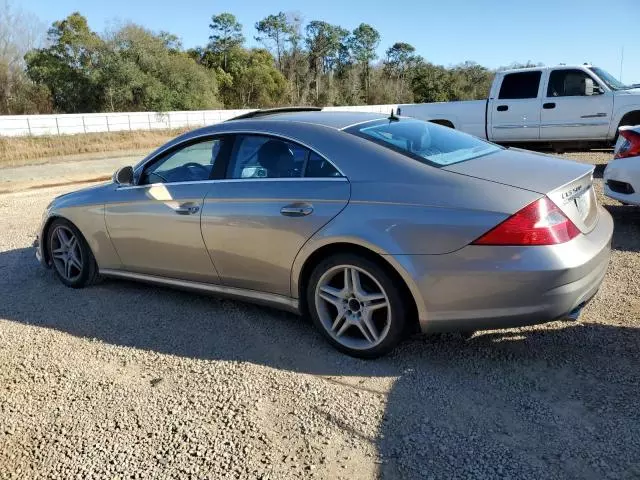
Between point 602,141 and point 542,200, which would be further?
point 602,141

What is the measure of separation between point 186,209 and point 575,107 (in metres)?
9.46

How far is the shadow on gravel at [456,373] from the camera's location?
247 cm

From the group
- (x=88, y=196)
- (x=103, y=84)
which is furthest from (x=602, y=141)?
(x=103, y=84)

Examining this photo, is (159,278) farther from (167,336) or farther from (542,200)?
(542,200)

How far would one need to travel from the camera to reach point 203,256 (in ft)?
13.3

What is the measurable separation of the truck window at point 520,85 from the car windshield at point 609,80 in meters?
1.06

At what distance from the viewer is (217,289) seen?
409cm

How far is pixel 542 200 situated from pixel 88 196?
380 centimetres

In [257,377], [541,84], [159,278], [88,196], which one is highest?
[541,84]

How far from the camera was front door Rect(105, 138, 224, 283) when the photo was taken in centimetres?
409

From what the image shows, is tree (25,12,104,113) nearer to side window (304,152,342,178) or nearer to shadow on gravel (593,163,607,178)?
shadow on gravel (593,163,607,178)

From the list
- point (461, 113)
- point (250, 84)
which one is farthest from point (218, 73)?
point (461, 113)

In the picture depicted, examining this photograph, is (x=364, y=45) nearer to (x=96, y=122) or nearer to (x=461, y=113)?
(x=96, y=122)

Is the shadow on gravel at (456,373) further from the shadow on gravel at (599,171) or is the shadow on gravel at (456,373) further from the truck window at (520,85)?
the truck window at (520,85)
